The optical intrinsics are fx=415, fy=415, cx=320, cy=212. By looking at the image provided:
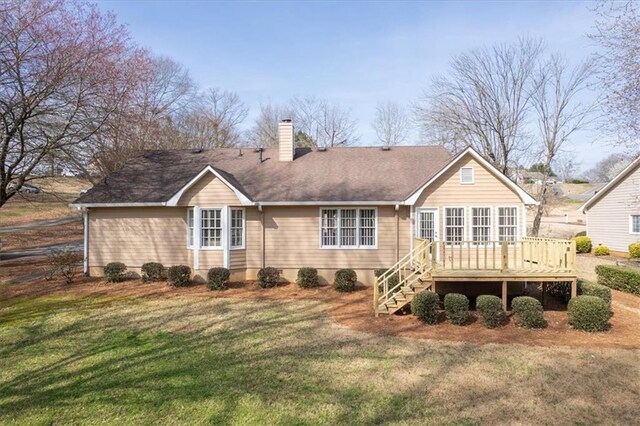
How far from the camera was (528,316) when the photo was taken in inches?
388

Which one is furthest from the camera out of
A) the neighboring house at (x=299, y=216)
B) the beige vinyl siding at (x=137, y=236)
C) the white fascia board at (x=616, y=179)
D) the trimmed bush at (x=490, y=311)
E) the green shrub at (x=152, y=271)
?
the white fascia board at (x=616, y=179)

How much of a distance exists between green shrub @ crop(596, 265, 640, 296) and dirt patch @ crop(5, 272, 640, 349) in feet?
1.42

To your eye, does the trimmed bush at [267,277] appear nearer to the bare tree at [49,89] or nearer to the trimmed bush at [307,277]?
the trimmed bush at [307,277]

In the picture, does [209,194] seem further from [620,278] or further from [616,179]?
[616,179]

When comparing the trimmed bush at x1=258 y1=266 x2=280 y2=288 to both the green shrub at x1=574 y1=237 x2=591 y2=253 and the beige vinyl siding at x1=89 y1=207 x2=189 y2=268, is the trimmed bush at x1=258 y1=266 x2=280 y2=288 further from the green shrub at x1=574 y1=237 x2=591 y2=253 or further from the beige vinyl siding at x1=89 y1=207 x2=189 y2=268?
the green shrub at x1=574 y1=237 x2=591 y2=253

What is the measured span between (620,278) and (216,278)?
47.1ft

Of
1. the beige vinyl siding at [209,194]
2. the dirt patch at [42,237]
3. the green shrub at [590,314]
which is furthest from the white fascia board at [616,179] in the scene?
the dirt patch at [42,237]

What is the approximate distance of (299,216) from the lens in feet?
51.0

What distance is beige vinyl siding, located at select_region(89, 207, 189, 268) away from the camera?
15.8m

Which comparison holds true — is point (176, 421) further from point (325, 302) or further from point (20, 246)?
point (20, 246)

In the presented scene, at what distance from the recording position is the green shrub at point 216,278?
14031 millimetres

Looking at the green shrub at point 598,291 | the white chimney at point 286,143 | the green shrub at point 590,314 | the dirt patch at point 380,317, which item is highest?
the white chimney at point 286,143

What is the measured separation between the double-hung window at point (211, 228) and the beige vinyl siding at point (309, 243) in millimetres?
1719

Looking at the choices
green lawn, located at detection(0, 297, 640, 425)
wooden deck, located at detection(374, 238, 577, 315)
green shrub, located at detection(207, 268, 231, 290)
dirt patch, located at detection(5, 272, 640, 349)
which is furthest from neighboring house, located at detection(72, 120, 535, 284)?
green lawn, located at detection(0, 297, 640, 425)
